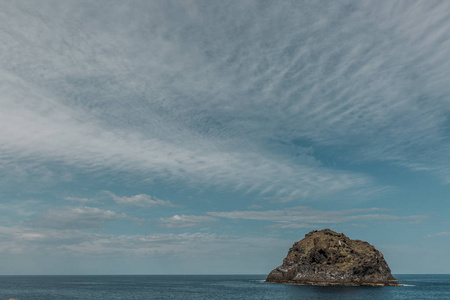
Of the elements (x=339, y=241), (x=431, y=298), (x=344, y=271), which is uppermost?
(x=339, y=241)

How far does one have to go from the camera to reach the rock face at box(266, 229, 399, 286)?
492ft

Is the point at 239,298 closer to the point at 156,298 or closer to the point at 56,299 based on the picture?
the point at 156,298

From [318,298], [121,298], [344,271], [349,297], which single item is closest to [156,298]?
[121,298]

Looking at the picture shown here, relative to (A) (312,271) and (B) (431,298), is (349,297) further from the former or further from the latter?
(A) (312,271)

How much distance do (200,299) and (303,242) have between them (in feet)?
273

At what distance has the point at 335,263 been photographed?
155 m

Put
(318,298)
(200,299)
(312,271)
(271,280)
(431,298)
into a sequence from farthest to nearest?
(271,280)
(312,271)
(431,298)
(200,299)
(318,298)

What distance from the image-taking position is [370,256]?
153 m

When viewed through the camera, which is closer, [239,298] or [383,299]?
[383,299]

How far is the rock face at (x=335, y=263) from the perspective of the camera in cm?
14988

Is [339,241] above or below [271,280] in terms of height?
above

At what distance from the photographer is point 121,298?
11475 cm

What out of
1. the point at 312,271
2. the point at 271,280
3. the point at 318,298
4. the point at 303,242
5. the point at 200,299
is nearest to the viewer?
the point at 318,298

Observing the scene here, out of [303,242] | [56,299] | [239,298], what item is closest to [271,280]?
[303,242]
